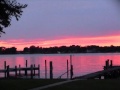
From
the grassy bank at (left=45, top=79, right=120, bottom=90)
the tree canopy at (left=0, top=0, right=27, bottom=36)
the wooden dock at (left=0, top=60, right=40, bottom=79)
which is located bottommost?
the wooden dock at (left=0, top=60, right=40, bottom=79)

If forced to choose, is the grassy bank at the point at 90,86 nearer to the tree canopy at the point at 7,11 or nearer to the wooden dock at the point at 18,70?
the tree canopy at the point at 7,11

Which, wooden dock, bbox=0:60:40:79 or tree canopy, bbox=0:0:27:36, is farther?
wooden dock, bbox=0:60:40:79

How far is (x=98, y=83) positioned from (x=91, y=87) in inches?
64.8

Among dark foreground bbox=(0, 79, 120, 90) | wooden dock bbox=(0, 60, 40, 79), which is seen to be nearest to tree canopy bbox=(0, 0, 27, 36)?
dark foreground bbox=(0, 79, 120, 90)

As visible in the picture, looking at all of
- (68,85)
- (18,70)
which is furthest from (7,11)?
(18,70)

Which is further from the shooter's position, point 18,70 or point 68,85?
point 18,70

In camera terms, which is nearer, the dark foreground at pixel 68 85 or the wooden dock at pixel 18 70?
the dark foreground at pixel 68 85

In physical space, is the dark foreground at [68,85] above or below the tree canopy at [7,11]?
below

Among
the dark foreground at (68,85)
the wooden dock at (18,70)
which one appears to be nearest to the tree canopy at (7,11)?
the dark foreground at (68,85)

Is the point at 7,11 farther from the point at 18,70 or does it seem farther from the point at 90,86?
the point at 18,70

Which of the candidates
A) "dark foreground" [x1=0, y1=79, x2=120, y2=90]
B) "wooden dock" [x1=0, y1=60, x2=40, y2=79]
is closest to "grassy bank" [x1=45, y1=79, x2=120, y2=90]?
"dark foreground" [x1=0, y1=79, x2=120, y2=90]

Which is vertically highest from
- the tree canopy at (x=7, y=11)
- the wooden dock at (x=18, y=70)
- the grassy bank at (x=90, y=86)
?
the tree canopy at (x=7, y=11)

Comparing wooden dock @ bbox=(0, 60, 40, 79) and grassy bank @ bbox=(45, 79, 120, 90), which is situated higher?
grassy bank @ bbox=(45, 79, 120, 90)

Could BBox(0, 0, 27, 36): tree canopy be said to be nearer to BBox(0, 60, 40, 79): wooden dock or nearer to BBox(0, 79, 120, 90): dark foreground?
BBox(0, 79, 120, 90): dark foreground
